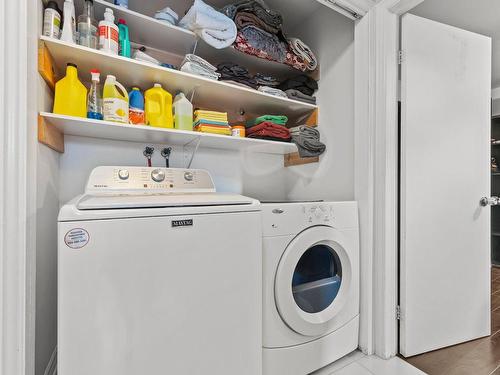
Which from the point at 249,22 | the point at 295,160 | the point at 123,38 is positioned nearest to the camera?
the point at 123,38

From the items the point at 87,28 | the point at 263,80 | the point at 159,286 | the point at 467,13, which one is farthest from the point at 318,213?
the point at 467,13

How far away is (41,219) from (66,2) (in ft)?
3.25

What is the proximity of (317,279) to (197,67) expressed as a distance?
4.70ft

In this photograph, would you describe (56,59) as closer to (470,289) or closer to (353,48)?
(353,48)

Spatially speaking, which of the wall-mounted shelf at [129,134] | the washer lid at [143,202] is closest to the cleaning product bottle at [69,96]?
the wall-mounted shelf at [129,134]

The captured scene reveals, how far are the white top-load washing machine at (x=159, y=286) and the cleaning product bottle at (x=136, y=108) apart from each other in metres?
0.49

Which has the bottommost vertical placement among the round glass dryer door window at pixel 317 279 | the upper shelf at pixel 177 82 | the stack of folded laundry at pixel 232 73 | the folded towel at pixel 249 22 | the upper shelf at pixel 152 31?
the round glass dryer door window at pixel 317 279

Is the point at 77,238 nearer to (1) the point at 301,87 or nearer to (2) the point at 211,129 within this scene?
(2) the point at 211,129

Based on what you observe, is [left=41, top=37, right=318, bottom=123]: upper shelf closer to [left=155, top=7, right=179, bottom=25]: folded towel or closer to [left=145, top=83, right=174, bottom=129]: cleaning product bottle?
[left=145, top=83, right=174, bottom=129]: cleaning product bottle

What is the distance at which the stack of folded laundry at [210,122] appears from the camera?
5.10ft

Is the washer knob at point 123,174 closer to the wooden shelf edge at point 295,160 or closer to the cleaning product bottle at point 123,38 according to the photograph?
the cleaning product bottle at point 123,38

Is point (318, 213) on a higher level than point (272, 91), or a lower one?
lower

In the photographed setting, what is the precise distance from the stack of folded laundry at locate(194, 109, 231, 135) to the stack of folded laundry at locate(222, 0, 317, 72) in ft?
1.52

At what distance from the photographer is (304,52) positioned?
1.87 m
